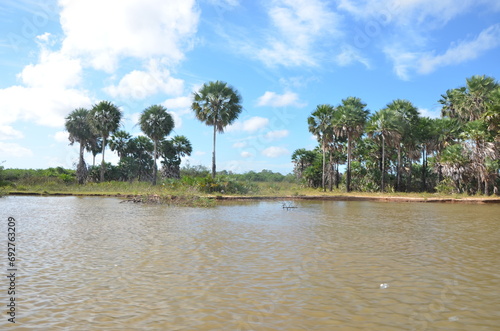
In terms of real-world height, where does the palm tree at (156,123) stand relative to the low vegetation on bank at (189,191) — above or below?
above

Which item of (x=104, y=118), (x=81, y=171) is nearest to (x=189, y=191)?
(x=104, y=118)

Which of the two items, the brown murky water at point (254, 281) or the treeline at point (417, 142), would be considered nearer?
the brown murky water at point (254, 281)

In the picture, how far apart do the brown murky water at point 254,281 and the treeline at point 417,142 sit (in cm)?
2653

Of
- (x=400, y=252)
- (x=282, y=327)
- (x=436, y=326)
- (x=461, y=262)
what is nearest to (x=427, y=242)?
(x=400, y=252)

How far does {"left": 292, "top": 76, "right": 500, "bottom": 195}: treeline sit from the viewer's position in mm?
32844

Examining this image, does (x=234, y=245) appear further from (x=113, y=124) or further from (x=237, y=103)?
(x=113, y=124)

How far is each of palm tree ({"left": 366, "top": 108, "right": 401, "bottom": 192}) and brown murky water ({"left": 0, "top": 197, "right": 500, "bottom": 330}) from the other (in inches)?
1201

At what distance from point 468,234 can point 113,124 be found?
4642cm

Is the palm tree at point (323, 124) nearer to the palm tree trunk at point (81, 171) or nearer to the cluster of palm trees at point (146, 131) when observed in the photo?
the cluster of palm trees at point (146, 131)

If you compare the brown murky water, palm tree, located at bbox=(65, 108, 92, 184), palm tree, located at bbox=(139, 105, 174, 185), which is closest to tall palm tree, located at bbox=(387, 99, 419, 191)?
palm tree, located at bbox=(139, 105, 174, 185)

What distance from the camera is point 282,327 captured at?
4.02 meters

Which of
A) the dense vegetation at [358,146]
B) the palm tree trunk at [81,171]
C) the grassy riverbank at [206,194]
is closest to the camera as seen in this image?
the grassy riverbank at [206,194]

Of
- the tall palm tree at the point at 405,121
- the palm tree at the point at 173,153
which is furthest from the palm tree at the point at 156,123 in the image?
the tall palm tree at the point at 405,121

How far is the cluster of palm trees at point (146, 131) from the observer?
3884 centimetres
